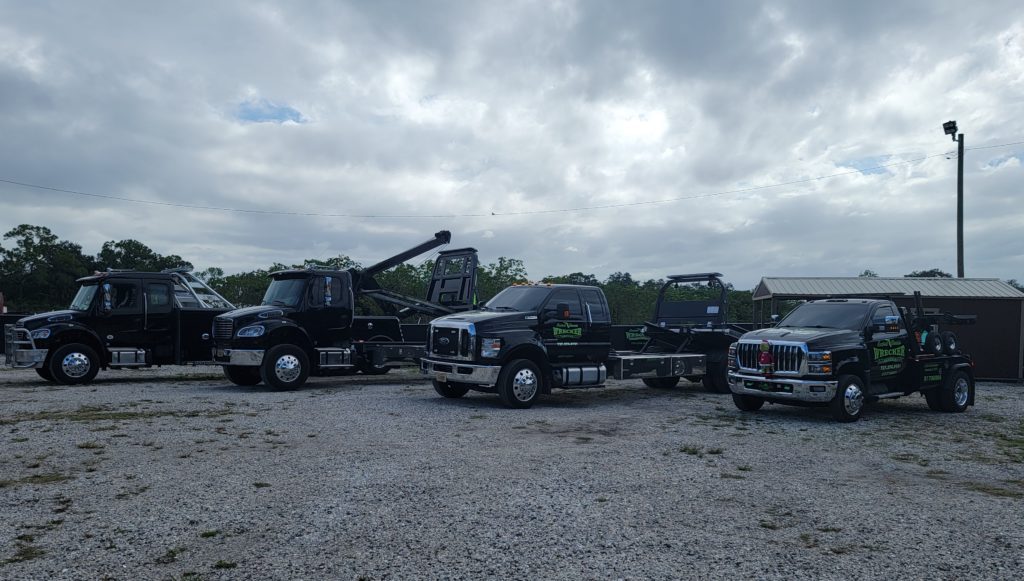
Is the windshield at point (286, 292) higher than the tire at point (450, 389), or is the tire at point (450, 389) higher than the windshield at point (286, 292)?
the windshield at point (286, 292)

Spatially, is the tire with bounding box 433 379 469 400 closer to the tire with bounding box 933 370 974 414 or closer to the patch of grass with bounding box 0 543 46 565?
the tire with bounding box 933 370 974 414

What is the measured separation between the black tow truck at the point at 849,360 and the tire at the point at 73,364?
13225mm

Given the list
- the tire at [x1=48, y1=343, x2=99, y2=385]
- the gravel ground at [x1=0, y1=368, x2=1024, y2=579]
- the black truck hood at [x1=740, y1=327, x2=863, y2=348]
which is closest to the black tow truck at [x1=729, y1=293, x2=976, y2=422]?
the black truck hood at [x1=740, y1=327, x2=863, y2=348]

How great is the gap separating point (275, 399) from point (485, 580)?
1003 centimetres

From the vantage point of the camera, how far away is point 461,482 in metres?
6.98

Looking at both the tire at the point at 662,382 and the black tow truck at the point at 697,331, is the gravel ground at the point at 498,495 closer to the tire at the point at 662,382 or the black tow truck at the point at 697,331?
the black tow truck at the point at 697,331

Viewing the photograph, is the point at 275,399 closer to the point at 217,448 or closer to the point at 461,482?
the point at 217,448

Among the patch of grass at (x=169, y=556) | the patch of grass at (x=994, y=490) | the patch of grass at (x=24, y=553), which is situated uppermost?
the patch of grass at (x=24, y=553)

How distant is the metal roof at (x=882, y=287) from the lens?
21.1 meters

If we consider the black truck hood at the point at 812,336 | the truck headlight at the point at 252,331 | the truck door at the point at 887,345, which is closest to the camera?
the black truck hood at the point at 812,336

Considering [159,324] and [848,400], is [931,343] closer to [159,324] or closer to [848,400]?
[848,400]

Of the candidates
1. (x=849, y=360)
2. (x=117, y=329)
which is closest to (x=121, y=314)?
(x=117, y=329)

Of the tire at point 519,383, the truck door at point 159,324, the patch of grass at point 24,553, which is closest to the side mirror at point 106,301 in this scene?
the truck door at point 159,324

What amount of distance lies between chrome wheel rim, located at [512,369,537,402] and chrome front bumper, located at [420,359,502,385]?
0.38m
